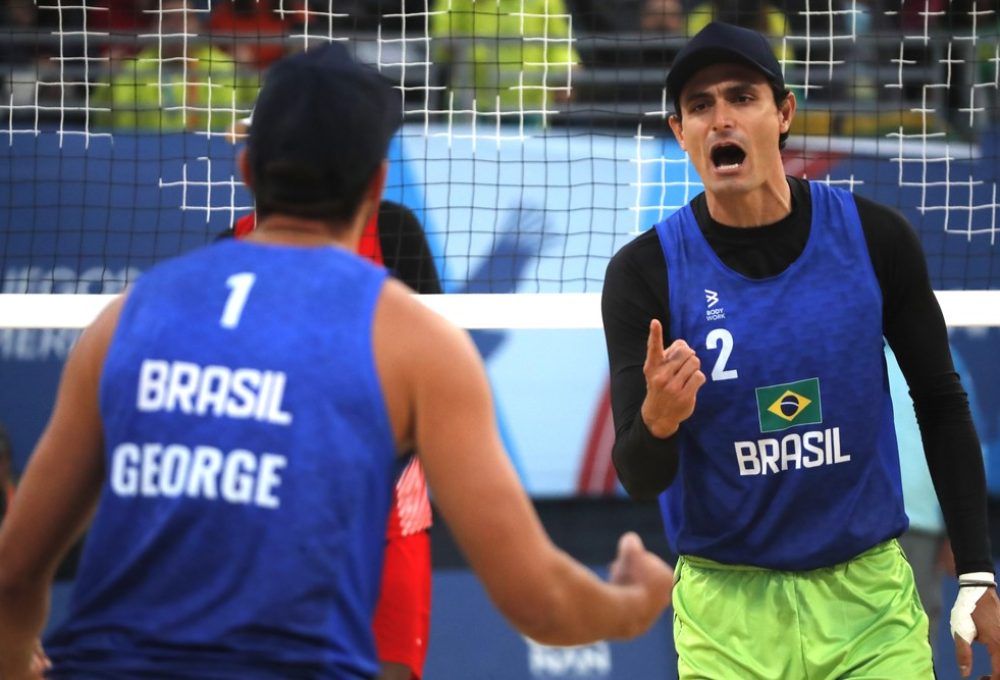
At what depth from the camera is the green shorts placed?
3.83 meters

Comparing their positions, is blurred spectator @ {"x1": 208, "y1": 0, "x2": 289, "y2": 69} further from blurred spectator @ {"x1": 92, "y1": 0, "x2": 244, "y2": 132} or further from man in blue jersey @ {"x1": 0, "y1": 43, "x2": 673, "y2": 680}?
man in blue jersey @ {"x1": 0, "y1": 43, "x2": 673, "y2": 680}

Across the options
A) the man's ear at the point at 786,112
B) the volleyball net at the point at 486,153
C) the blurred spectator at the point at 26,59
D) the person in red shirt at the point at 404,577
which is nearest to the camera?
the man's ear at the point at 786,112

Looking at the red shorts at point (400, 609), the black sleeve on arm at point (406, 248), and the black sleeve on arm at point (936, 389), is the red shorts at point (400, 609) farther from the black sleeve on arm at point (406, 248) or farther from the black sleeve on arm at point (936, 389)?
the black sleeve on arm at point (936, 389)

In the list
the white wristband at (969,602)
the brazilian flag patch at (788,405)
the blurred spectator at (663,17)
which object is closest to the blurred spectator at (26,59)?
the blurred spectator at (663,17)

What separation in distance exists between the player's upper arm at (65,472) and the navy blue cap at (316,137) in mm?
313

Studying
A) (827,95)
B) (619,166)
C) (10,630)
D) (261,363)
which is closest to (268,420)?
(261,363)

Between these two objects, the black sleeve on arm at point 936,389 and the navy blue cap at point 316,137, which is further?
the black sleeve on arm at point 936,389

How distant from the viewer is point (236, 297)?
229 centimetres

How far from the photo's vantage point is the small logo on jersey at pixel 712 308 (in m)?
3.96

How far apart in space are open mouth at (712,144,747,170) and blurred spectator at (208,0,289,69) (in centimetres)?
390

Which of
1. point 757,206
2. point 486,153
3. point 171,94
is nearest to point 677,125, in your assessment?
point 757,206

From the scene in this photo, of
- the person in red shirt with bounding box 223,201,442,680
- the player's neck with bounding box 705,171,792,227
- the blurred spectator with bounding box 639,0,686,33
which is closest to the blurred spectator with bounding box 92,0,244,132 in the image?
the blurred spectator with bounding box 639,0,686,33

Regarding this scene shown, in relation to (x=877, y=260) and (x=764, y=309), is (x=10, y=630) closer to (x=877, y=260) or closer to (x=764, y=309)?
(x=764, y=309)

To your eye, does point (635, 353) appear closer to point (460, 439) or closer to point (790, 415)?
point (790, 415)
